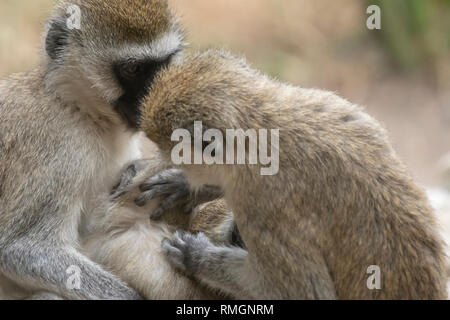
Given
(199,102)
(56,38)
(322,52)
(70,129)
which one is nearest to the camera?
(199,102)

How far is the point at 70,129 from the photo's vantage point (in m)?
5.73

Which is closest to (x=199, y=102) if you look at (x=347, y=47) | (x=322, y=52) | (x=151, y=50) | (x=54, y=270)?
(x=151, y=50)

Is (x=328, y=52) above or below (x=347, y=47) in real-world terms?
below

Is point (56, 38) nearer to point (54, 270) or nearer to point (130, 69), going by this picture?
point (130, 69)

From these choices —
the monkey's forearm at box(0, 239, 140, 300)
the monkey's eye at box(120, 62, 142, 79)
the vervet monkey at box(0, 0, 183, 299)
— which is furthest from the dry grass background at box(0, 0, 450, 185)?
the monkey's forearm at box(0, 239, 140, 300)

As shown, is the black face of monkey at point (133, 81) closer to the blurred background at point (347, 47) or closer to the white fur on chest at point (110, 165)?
the white fur on chest at point (110, 165)

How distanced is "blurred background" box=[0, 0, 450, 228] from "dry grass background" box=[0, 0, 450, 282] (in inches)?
0.5

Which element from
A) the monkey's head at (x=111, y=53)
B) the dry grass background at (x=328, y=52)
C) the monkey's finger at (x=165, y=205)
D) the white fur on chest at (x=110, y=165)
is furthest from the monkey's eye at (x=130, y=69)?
the dry grass background at (x=328, y=52)

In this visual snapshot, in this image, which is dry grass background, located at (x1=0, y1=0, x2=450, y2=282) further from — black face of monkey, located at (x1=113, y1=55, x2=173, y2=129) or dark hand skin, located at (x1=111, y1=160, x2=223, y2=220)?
dark hand skin, located at (x1=111, y1=160, x2=223, y2=220)

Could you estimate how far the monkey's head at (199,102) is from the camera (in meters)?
4.83

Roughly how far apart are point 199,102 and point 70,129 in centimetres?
124

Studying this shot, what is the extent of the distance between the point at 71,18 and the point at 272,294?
2287mm

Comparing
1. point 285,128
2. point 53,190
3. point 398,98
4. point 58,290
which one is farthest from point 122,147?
point 398,98
